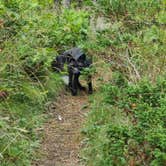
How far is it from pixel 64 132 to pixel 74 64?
6.31 ft

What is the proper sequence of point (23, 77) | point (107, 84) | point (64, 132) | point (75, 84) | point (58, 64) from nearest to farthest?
point (107, 84), point (64, 132), point (23, 77), point (75, 84), point (58, 64)

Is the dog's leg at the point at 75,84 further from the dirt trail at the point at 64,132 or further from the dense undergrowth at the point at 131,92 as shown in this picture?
the dense undergrowth at the point at 131,92

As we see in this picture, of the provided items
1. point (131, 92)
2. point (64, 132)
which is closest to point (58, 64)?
point (64, 132)

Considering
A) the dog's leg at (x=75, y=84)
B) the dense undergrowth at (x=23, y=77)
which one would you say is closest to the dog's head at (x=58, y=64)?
the dense undergrowth at (x=23, y=77)

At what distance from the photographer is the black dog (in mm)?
7633

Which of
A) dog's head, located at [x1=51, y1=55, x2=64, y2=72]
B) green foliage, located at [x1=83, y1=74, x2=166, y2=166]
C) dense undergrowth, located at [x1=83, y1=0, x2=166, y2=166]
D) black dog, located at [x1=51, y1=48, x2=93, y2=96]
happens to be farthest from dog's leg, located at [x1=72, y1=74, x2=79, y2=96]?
green foliage, located at [x1=83, y1=74, x2=166, y2=166]

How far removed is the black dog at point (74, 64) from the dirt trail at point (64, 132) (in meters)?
0.19

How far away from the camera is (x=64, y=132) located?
6098 millimetres

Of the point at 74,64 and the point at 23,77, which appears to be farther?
the point at 74,64

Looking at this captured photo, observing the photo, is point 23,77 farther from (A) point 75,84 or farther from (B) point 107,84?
(B) point 107,84

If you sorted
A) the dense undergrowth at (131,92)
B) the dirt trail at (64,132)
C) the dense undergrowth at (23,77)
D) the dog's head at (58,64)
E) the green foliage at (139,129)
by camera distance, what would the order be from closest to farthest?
the green foliage at (139,129), the dense undergrowth at (131,92), the dense undergrowth at (23,77), the dirt trail at (64,132), the dog's head at (58,64)

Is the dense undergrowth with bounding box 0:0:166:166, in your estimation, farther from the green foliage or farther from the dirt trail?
the dirt trail

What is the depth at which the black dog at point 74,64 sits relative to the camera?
7.63 metres

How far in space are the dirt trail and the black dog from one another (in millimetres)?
193
